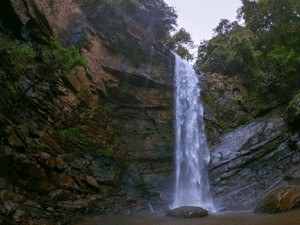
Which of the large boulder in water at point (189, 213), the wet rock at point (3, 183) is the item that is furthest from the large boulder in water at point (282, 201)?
the wet rock at point (3, 183)

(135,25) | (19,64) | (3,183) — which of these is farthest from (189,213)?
(135,25)

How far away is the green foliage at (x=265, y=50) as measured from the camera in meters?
17.2

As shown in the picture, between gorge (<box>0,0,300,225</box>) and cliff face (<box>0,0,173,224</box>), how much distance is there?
6 centimetres

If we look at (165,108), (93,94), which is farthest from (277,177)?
(93,94)

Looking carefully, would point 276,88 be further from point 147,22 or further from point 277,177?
point 147,22

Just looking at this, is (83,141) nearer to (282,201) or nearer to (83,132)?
(83,132)

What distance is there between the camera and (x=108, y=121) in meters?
16.4

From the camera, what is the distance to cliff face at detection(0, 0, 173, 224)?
9.61 meters

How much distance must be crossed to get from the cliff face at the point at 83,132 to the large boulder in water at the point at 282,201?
19.8 ft

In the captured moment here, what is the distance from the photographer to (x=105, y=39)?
62.2ft

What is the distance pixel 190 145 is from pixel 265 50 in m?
9.19

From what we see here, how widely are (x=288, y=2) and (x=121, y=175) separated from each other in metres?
15.3

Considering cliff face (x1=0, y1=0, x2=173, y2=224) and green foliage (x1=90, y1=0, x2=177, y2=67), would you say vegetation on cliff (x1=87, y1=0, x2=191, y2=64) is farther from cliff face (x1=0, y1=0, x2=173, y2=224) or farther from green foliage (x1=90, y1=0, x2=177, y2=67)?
cliff face (x1=0, y1=0, x2=173, y2=224)

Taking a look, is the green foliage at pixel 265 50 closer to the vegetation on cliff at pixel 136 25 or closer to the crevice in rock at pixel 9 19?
the vegetation on cliff at pixel 136 25
